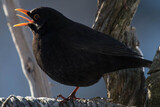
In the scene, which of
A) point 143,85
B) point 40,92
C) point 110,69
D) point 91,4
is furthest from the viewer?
point 91,4

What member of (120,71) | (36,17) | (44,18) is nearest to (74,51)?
(44,18)

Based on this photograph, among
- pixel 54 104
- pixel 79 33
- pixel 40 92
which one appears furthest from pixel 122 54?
pixel 40 92

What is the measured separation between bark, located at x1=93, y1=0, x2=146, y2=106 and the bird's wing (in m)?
0.33

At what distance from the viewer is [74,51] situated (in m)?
3.65

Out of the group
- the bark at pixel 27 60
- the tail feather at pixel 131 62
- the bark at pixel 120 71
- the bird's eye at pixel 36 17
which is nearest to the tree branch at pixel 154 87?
the tail feather at pixel 131 62

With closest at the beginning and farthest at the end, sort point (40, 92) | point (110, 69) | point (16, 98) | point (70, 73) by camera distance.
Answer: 1. point (16, 98)
2. point (70, 73)
3. point (110, 69)
4. point (40, 92)

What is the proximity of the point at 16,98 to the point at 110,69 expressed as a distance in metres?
1.41

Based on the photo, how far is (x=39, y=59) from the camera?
368 cm

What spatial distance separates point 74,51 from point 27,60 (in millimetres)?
1718

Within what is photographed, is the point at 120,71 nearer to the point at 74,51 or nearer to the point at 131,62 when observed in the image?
the point at 131,62

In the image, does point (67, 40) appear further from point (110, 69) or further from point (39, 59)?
point (110, 69)

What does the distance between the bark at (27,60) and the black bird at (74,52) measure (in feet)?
3.97

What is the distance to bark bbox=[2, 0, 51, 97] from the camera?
5.12m

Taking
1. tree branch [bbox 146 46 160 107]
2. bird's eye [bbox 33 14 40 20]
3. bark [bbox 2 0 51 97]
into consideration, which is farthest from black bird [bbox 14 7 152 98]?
bark [bbox 2 0 51 97]
